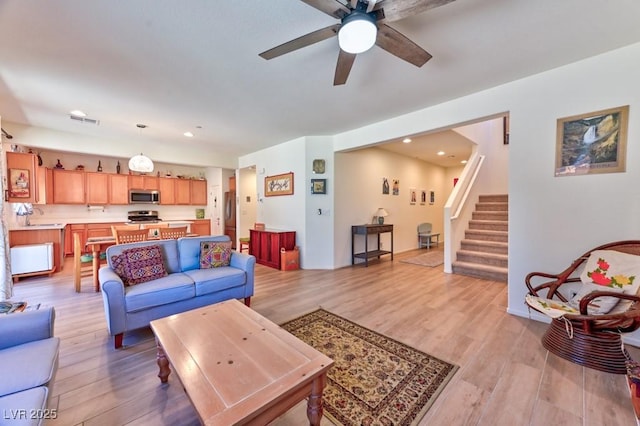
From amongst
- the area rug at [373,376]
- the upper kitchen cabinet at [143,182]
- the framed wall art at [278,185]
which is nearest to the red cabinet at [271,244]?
the framed wall art at [278,185]

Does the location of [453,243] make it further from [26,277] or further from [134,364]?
[26,277]

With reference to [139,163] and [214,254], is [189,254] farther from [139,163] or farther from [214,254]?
[139,163]

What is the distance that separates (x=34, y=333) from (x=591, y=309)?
4131 mm

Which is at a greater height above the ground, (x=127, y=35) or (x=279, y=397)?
(x=127, y=35)

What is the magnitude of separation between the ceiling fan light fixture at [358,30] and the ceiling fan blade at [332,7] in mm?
35

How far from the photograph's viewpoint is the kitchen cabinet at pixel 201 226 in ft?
24.5

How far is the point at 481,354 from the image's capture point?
2.15 meters

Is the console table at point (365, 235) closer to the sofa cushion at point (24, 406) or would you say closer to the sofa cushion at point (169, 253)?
the sofa cushion at point (169, 253)

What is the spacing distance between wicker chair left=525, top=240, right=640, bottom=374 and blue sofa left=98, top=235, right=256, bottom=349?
3.06 metres

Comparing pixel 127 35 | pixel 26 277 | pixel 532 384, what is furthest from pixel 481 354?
pixel 26 277

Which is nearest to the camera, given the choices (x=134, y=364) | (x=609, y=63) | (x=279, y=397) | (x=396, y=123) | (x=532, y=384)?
(x=279, y=397)

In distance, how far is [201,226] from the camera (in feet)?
25.0

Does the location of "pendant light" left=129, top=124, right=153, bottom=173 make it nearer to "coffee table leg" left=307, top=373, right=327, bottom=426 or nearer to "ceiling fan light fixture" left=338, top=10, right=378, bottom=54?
"ceiling fan light fixture" left=338, top=10, right=378, bottom=54

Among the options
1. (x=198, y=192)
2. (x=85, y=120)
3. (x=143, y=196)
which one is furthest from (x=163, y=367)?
(x=198, y=192)
